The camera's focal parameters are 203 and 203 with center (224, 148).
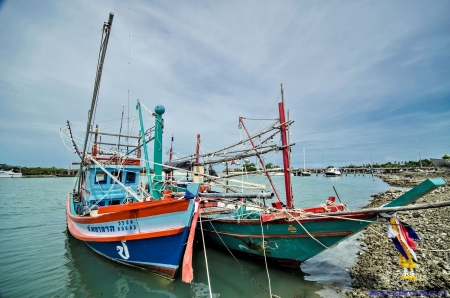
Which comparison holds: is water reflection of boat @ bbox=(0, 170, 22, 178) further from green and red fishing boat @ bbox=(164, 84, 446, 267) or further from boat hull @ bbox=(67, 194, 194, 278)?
green and red fishing boat @ bbox=(164, 84, 446, 267)

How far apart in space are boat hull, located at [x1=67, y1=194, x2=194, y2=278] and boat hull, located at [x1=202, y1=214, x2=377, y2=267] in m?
2.54

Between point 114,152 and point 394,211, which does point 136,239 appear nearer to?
point 114,152

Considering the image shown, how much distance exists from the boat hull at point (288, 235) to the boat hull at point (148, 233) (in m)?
2.54

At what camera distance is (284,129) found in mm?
10359

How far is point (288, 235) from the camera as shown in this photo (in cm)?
689

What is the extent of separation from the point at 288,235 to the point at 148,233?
4686 mm

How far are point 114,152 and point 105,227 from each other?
492 centimetres

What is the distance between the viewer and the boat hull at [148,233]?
6332mm

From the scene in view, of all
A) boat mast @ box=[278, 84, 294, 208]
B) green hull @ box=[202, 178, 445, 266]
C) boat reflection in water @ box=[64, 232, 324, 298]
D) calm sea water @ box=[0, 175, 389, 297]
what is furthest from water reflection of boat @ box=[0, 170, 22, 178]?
boat mast @ box=[278, 84, 294, 208]

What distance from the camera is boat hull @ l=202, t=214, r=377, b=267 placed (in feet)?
20.3

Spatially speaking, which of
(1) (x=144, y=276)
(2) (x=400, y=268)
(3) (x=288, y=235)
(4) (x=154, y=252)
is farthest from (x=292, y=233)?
(1) (x=144, y=276)

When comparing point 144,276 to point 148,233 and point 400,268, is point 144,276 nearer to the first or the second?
point 148,233

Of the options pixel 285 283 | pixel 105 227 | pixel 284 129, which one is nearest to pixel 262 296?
pixel 285 283

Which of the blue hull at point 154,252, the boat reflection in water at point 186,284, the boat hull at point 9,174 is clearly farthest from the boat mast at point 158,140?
the boat hull at point 9,174
